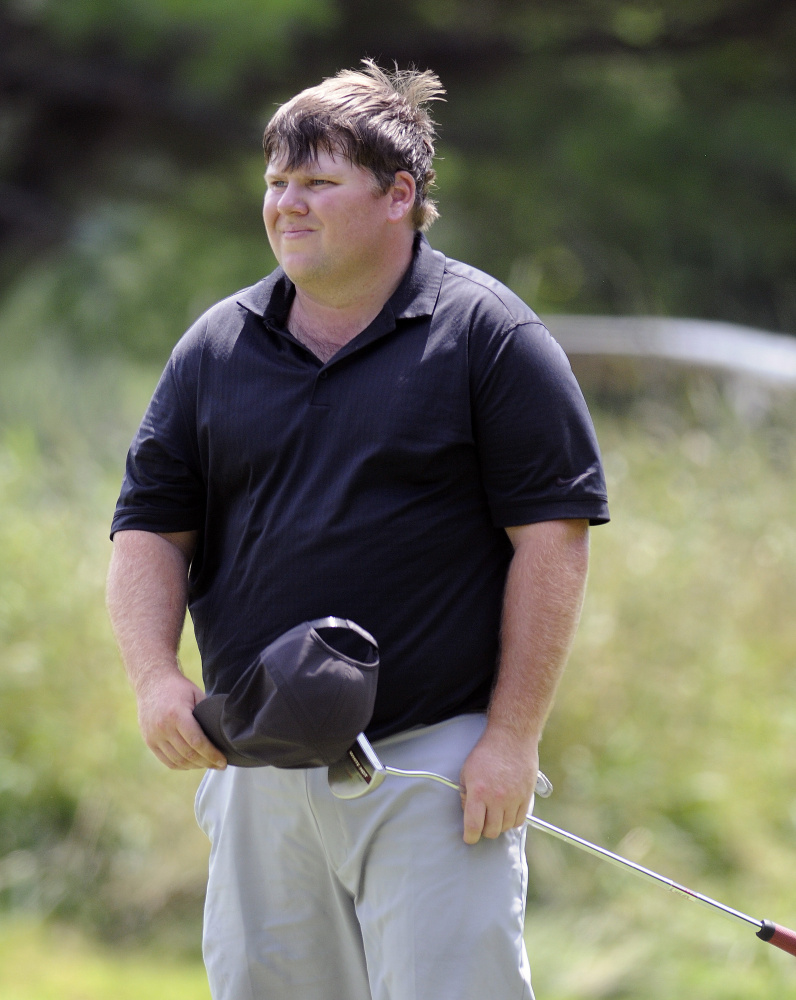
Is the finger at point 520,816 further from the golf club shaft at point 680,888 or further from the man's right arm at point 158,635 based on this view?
the man's right arm at point 158,635

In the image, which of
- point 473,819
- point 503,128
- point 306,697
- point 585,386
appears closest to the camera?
point 306,697

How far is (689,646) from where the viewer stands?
3891mm

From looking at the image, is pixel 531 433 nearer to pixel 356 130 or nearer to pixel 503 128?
pixel 356 130

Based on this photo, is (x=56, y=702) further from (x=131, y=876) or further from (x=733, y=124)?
(x=733, y=124)

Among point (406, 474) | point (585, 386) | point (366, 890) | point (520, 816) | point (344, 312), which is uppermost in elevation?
point (344, 312)

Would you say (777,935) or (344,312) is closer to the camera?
(777,935)

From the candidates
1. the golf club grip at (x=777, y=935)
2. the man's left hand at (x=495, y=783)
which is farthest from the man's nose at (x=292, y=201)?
the golf club grip at (x=777, y=935)

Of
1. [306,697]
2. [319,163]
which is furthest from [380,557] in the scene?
[319,163]

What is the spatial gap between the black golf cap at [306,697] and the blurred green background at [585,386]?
1.62 metres

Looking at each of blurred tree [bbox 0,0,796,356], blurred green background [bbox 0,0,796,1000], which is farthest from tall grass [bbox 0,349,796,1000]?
blurred tree [bbox 0,0,796,356]

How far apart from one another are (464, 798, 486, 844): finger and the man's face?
86 cm

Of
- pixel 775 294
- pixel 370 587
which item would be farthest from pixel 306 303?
pixel 775 294

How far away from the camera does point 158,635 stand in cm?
210

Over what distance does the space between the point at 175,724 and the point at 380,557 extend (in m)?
0.42
